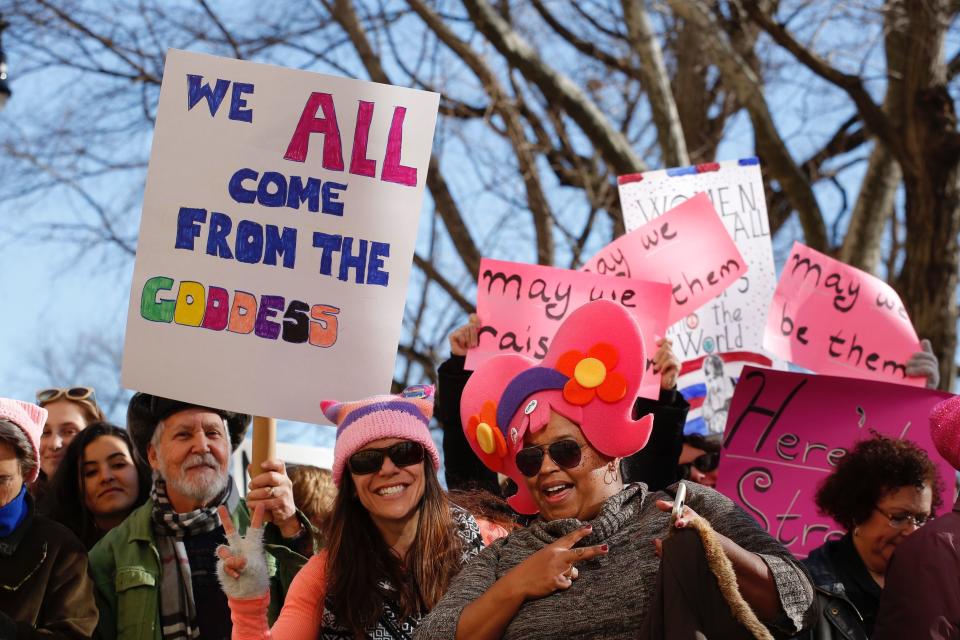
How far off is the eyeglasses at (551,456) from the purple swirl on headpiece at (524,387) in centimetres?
10

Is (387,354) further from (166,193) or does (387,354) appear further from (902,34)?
(902,34)

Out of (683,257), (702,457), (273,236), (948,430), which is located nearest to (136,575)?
(273,236)

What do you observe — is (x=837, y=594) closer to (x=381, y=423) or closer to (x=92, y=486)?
(x=381, y=423)

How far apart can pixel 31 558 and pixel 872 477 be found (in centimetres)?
244

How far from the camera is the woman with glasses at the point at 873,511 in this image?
3729 millimetres

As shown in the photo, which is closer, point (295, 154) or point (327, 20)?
point (295, 154)

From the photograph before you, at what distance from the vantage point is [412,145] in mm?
4184

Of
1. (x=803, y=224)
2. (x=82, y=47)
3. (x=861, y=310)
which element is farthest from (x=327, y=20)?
(x=861, y=310)

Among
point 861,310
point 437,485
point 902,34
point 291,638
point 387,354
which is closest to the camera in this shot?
point 291,638

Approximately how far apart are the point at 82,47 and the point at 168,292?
781 cm

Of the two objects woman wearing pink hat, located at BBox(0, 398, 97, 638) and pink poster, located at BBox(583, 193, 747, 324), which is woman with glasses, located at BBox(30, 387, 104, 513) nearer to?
woman wearing pink hat, located at BBox(0, 398, 97, 638)

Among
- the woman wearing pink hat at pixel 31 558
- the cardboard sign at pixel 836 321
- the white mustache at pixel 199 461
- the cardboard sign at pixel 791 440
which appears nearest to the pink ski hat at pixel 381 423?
the white mustache at pixel 199 461

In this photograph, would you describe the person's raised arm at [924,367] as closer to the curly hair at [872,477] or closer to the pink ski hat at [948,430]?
the curly hair at [872,477]

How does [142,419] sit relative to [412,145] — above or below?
below
